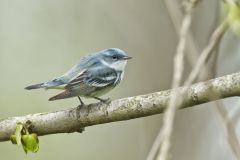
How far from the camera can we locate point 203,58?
155cm

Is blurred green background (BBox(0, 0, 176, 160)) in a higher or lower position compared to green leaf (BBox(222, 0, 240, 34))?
lower

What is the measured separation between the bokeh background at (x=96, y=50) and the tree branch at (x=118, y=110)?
4.39 feet

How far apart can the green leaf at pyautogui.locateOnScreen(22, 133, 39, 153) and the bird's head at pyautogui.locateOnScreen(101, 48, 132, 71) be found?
1.02m

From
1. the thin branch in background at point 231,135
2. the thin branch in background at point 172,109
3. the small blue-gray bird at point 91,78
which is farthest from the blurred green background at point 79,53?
the thin branch in background at point 172,109

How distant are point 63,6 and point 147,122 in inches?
90.1

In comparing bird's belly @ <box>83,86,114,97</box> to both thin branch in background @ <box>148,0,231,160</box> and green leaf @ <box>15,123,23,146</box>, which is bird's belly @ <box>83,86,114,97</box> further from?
thin branch in background @ <box>148,0,231,160</box>

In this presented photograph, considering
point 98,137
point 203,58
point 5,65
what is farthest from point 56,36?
point 203,58

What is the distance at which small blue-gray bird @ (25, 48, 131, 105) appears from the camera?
3.79 metres

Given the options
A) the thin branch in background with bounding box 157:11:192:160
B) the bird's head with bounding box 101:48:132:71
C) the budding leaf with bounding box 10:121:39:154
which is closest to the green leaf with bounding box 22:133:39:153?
the budding leaf with bounding box 10:121:39:154

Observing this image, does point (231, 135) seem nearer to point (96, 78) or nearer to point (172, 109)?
point (172, 109)

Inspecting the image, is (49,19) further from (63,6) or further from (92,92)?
(92,92)

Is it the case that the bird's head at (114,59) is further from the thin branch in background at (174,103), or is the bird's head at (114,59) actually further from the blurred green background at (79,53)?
the thin branch in background at (174,103)

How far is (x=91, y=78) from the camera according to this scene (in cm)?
388

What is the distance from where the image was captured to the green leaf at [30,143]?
3.09 m
